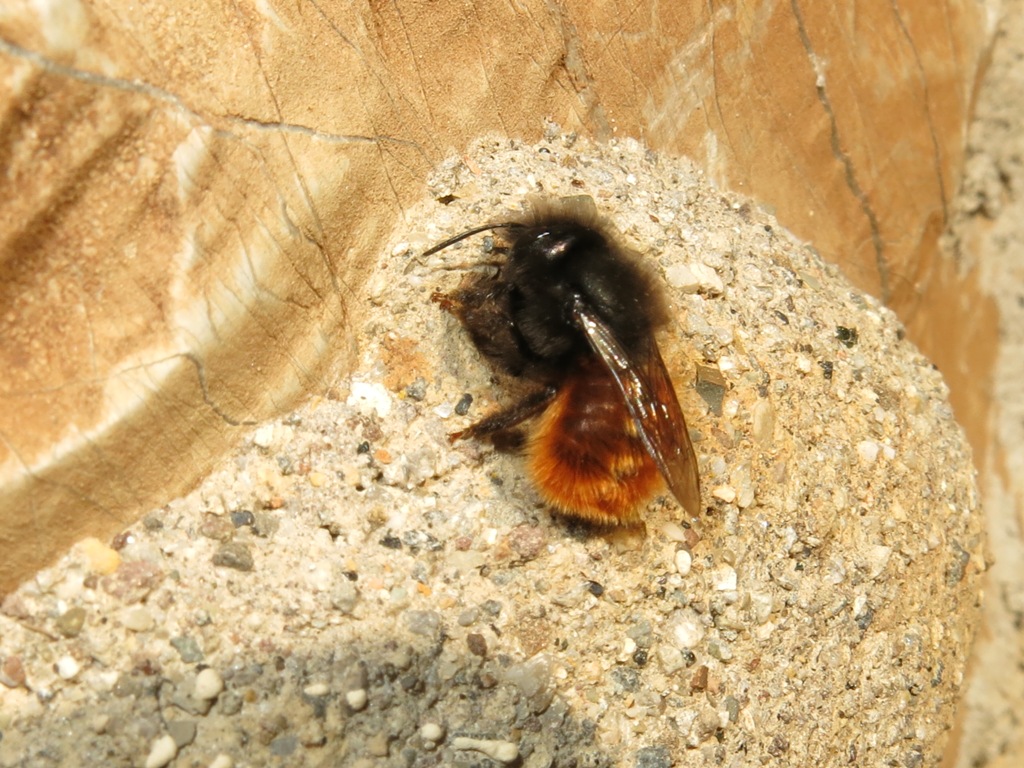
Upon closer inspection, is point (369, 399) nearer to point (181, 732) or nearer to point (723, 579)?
point (181, 732)

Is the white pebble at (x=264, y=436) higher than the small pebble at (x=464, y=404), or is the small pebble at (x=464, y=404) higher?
the small pebble at (x=464, y=404)

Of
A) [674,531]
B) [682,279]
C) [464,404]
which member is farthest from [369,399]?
[682,279]

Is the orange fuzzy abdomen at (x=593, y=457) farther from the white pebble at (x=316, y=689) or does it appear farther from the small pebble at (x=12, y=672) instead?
the small pebble at (x=12, y=672)

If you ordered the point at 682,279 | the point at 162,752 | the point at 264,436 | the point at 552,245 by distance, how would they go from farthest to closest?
the point at 682,279 < the point at 552,245 < the point at 264,436 < the point at 162,752

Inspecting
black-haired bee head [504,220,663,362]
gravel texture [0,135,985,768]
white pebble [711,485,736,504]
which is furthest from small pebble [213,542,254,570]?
white pebble [711,485,736,504]

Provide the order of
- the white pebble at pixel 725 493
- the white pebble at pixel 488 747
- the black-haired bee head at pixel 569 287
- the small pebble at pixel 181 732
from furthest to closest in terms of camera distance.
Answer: the white pebble at pixel 725 493 → the black-haired bee head at pixel 569 287 → the white pebble at pixel 488 747 → the small pebble at pixel 181 732

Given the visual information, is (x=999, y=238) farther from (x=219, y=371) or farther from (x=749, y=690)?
(x=219, y=371)

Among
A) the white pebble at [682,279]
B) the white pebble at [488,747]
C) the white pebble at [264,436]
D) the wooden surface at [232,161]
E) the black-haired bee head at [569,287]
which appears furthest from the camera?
the white pebble at [682,279]

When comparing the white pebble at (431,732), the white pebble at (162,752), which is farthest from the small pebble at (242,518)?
the white pebble at (431,732)
